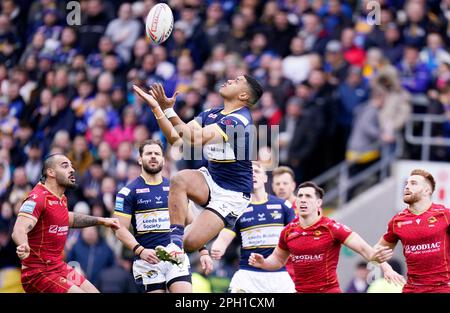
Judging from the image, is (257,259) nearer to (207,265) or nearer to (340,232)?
(207,265)

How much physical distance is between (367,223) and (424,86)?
8.44 ft

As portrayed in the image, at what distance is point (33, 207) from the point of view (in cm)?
1295

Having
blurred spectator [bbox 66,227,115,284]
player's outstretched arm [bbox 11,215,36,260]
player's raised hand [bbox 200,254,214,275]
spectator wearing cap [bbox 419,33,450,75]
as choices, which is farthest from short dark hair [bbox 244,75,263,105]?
spectator wearing cap [bbox 419,33,450,75]

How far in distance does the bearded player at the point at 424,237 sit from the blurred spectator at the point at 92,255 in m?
6.95

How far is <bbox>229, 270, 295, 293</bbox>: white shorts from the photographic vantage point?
15180 millimetres

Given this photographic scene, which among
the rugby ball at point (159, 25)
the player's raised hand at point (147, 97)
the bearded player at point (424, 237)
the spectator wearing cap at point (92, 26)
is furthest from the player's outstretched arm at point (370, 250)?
the spectator wearing cap at point (92, 26)

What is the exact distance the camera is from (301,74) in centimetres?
2055

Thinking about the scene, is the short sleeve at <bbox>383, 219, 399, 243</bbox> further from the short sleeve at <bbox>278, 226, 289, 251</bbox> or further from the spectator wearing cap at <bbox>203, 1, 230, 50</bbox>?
the spectator wearing cap at <bbox>203, 1, 230, 50</bbox>

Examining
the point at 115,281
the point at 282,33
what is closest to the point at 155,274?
the point at 115,281

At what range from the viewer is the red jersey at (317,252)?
13.6 metres

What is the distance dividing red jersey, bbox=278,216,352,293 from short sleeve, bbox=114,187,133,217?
1999 millimetres
